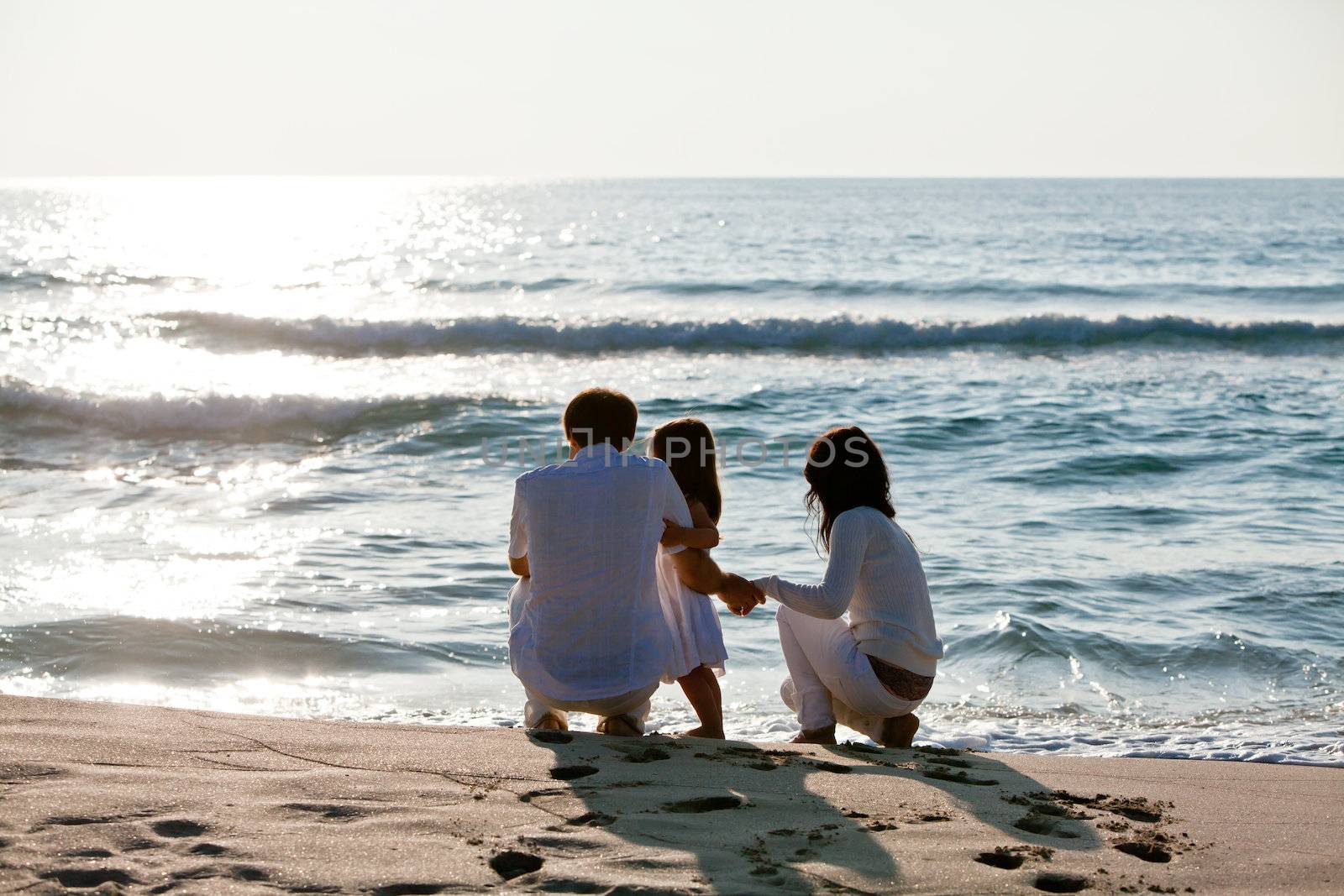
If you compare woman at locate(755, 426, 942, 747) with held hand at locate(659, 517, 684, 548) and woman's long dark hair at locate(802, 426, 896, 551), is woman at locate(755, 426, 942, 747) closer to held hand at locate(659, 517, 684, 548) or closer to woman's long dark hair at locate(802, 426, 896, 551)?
woman's long dark hair at locate(802, 426, 896, 551)

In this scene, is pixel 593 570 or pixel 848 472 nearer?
pixel 593 570

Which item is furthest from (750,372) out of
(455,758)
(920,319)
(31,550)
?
(455,758)

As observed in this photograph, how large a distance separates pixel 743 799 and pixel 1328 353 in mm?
16968

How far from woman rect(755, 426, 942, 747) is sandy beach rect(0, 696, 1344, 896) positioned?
28 cm

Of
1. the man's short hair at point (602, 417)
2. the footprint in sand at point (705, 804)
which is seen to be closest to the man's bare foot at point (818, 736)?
the footprint in sand at point (705, 804)

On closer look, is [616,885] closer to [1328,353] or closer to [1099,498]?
[1099,498]

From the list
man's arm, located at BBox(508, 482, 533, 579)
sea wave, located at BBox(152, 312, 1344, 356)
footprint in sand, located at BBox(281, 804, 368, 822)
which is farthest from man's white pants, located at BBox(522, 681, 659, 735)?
sea wave, located at BBox(152, 312, 1344, 356)

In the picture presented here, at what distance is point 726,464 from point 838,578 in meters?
6.36

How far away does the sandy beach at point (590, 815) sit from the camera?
8.32 feet

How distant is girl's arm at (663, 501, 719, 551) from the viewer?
3.91 m

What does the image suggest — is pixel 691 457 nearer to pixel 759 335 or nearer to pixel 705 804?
pixel 705 804

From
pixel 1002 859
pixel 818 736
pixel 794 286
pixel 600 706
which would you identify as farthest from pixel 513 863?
pixel 794 286

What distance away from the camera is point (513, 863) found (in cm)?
259

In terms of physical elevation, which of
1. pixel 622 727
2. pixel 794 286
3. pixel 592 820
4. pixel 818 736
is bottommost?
pixel 818 736
